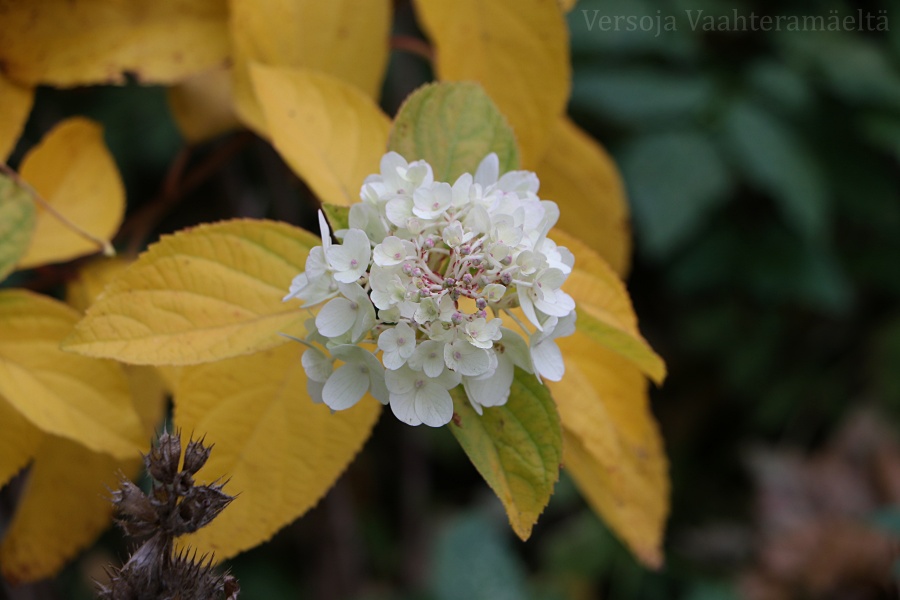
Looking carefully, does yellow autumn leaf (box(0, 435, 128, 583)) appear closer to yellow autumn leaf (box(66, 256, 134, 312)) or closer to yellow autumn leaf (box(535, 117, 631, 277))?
yellow autumn leaf (box(66, 256, 134, 312))

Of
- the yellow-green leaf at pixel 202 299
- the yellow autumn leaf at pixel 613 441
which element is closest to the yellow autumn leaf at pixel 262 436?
the yellow-green leaf at pixel 202 299

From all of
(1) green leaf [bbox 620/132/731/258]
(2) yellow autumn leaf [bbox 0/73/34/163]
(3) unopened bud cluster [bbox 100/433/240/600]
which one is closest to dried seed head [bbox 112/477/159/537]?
(3) unopened bud cluster [bbox 100/433/240/600]

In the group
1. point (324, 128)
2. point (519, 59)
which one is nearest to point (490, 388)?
point (324, 128)

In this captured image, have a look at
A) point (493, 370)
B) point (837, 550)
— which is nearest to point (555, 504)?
point (837, 550)

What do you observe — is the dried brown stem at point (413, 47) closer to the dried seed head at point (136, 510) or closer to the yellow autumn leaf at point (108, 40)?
the yellow autumn leaf at point (108, 40)

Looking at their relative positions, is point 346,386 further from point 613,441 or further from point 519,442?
point 613,441

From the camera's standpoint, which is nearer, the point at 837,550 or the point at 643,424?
the point at 643,424

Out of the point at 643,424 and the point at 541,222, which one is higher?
the point at 541,222

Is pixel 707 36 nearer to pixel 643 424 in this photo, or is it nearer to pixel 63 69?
pixel 643 424
